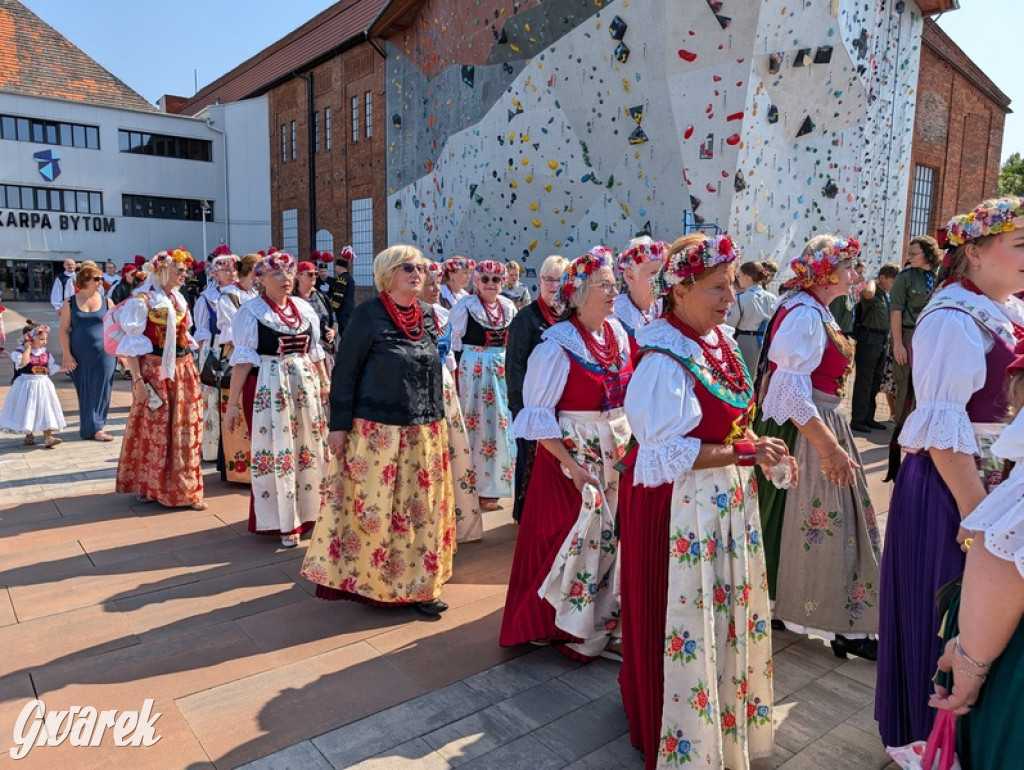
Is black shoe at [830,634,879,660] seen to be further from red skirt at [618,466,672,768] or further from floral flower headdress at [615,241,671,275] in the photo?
floral flower headdress at [615,241,671,275]

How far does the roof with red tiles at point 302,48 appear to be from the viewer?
2469 centimetres

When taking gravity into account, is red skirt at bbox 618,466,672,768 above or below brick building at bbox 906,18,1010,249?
below

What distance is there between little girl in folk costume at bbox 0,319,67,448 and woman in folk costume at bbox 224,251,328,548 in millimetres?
4460

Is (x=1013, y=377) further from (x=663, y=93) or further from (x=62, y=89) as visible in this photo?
(x=62, y=89)

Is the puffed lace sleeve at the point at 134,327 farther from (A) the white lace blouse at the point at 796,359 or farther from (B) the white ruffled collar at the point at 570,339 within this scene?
(A) the white lace blouse at the point at 796,359

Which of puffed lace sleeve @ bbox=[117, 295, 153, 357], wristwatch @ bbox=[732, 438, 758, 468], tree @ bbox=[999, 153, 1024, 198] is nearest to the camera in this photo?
wristwatch @ bbox=[732, 438, 758, 468]

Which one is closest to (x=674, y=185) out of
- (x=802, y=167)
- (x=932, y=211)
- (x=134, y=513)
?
(x=802, y=167)

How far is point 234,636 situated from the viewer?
3.67 meters

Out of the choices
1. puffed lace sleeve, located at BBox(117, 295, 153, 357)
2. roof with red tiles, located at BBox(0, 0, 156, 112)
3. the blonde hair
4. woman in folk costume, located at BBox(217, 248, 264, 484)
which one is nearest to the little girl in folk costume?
woman in folk costume, located at BBox(217, 248, 264, 484)

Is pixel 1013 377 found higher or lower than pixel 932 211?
lower

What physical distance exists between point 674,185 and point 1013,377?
8612 millimetres

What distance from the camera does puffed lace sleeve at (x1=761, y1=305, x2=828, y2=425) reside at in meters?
3.13

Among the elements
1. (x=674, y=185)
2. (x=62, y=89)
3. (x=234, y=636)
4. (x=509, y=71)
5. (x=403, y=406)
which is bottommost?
(x=234, y=636)

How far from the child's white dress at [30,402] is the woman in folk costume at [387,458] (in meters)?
5.82
